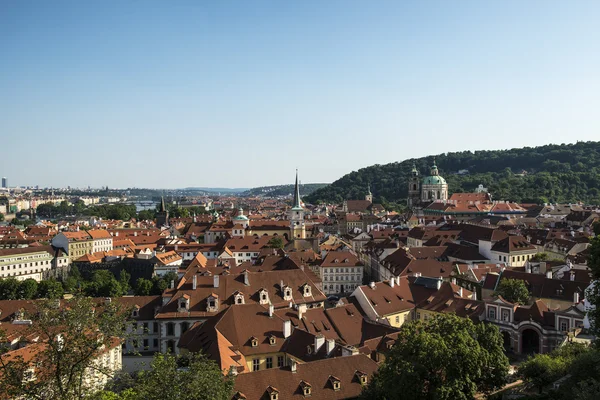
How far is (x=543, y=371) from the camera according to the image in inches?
1210

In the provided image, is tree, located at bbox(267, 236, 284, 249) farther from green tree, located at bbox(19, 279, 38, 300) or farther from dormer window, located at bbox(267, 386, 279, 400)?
dormer window, located at bbox(267, 386, 279, 400)

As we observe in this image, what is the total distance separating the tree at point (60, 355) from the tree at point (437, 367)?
13556 mm

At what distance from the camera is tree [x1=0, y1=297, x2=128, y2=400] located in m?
17.3

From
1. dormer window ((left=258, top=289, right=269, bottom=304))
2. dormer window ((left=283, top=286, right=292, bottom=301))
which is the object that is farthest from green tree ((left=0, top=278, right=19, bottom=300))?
dormer window ((left=283, top=286, right=292, bottom=301))

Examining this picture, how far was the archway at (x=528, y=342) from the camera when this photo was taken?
142ft

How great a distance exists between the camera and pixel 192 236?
407 ft

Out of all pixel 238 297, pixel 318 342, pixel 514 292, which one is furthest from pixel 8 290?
pixel 514 292

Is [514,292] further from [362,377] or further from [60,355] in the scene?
[60,355]

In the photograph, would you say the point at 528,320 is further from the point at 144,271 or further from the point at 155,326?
the point at 144,271

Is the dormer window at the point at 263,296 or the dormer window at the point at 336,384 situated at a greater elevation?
the dormer window at the point at 263,296

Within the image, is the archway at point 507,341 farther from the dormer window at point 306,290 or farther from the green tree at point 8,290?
the green tree at point 8,290

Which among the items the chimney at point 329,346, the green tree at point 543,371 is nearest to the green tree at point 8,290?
the chimney at point 329,346

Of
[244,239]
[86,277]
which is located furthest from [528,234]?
[86,277]

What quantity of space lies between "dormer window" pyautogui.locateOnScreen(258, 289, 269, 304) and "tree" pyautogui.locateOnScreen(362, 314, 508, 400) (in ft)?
68.2
